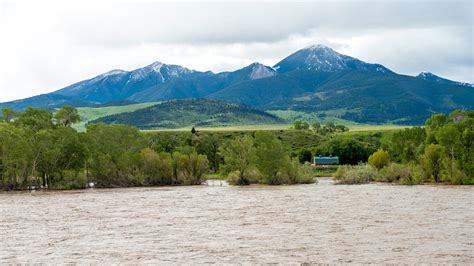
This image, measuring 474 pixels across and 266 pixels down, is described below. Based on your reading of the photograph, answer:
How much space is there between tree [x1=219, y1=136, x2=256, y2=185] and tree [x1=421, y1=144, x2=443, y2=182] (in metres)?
25.7

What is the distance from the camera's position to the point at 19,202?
7194cm

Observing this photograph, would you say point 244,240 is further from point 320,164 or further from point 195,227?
point 320,164

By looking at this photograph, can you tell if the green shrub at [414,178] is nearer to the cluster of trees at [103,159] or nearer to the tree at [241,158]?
the cluster of trees at [103,159]

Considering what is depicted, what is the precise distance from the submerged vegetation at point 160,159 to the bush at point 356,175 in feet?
0.54

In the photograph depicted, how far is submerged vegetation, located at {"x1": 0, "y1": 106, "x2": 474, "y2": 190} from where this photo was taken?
89688mm

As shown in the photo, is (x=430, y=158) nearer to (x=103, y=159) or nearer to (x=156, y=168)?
(x=156, y=168)

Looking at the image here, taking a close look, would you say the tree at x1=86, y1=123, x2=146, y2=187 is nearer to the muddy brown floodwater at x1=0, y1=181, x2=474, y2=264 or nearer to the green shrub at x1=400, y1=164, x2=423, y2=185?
the muddy brown floodwater at x1=0, y1=181, x2=474, y2=264

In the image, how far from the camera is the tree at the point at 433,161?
90750mm

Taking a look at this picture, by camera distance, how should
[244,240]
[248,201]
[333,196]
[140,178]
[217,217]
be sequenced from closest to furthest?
[244,240] < [217,217] < [248,201] < [333,196] < [140,178]

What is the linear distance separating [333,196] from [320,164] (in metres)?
67.5

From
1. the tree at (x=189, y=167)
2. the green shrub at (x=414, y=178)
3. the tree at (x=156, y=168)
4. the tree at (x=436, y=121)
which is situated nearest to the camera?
the green shrub at (x=414, y=178)

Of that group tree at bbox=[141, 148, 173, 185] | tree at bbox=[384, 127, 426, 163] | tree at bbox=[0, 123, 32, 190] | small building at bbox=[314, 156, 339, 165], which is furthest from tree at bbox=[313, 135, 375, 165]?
tree at bbox=[0, 123, 32, 190]

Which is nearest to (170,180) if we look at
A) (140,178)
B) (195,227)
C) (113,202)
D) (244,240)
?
(140,178)

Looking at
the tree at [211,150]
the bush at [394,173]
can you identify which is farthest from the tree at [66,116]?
the bush at [394,173]
